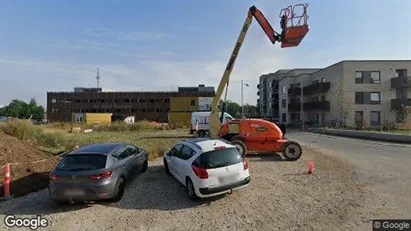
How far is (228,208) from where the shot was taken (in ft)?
23.9

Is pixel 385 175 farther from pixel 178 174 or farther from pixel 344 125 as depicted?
pixel 344 125

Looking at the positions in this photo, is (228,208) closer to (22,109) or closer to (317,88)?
(317,88)

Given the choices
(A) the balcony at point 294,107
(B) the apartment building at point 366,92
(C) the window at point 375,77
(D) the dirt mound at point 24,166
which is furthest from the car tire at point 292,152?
(A) the balcony at point 294,107

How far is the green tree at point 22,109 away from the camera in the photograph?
115006mm

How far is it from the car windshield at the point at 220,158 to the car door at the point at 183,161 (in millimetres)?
743

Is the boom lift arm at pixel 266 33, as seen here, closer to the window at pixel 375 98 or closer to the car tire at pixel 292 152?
the car tire at pixel 292 152

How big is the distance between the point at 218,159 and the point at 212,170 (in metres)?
0.41

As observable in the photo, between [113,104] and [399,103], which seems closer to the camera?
[399,103]

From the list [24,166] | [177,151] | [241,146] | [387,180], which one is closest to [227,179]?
[177,151]

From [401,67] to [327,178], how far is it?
3801 centimetres

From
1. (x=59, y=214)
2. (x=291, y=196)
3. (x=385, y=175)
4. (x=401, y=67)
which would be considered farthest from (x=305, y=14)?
(x=401, y=67)

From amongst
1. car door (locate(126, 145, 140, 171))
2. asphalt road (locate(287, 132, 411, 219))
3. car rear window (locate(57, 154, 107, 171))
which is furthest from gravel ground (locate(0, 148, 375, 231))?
car rear window (locate(57, 154, 107, 171))

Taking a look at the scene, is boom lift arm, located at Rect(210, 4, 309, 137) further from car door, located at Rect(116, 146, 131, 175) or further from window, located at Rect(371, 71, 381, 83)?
window, located at Rect(371, 71, 381, 83)

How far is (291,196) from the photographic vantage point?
810 centimetres
